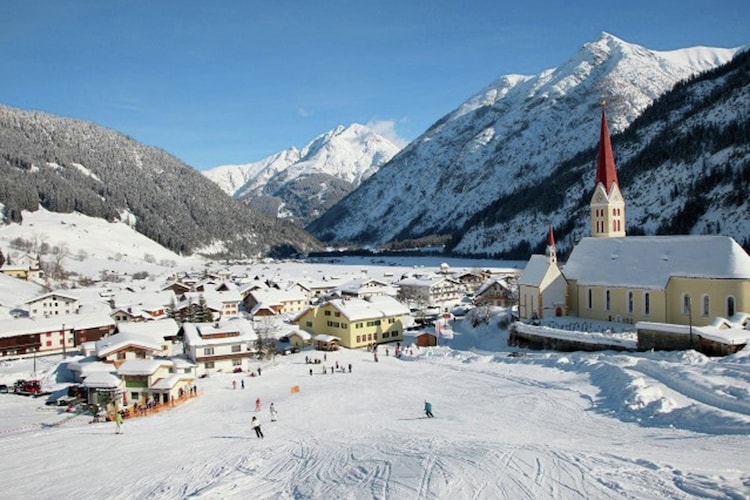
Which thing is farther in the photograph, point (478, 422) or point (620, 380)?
point (620, 380)

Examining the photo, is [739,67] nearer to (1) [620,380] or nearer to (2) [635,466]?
(1) [620,380]

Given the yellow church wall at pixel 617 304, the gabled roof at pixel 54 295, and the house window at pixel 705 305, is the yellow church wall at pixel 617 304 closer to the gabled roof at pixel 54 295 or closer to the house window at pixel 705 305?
the house window at pixel 705 305

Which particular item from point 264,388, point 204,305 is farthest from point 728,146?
point 264,388

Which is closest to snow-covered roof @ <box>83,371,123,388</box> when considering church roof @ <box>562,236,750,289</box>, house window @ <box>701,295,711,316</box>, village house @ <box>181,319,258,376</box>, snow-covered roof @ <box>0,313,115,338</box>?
village house @ <box>181,319,258,376</box>

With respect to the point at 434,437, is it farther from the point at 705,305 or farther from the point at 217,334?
the point at 217,334

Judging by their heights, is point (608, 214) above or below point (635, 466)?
above

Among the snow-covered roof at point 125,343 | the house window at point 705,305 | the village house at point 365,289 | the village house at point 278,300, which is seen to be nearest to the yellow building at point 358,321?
the snow-covered roof at point 125,343

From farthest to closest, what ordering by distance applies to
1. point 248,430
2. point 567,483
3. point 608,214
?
1. point 608,214
2. point 248,430
3. point 567,483

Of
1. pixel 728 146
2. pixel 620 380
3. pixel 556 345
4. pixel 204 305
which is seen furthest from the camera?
pixel 728 146
